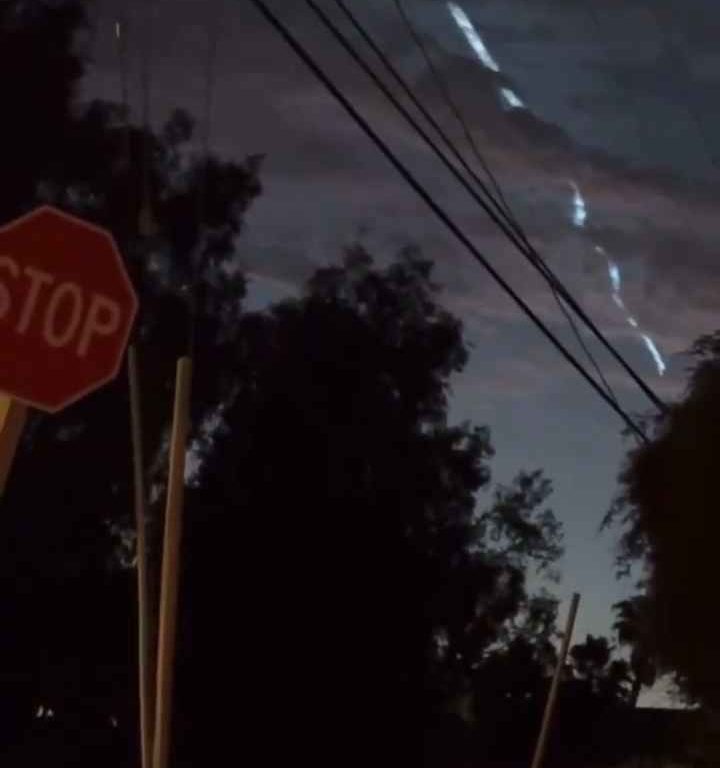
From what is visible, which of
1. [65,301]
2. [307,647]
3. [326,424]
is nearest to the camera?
[65,301]

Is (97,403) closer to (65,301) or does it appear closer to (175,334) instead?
(175,334)

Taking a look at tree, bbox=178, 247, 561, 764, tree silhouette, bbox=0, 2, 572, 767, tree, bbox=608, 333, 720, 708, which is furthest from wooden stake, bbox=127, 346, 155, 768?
tree, bbox=178, 247, 561, 764

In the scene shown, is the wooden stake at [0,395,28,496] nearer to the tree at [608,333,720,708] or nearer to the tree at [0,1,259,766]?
the tree at [608,333,720,708]

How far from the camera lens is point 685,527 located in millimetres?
17453

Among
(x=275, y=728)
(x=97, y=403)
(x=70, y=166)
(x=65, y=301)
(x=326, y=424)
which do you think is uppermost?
(x=65, y=301)

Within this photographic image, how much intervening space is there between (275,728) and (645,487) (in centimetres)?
1347

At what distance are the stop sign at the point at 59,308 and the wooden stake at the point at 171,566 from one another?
1464mm

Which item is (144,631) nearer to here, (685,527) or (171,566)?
(171,566)

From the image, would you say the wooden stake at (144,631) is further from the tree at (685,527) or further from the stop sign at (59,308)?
the tree at (685,527)

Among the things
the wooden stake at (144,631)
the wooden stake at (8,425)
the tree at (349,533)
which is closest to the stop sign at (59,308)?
the wooden stake at (8,425)

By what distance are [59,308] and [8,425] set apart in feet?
1.21

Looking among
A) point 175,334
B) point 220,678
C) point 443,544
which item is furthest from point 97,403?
point 443,544

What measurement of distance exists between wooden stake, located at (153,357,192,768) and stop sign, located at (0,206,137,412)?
A: 1.46 metres

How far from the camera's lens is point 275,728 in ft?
98.7
